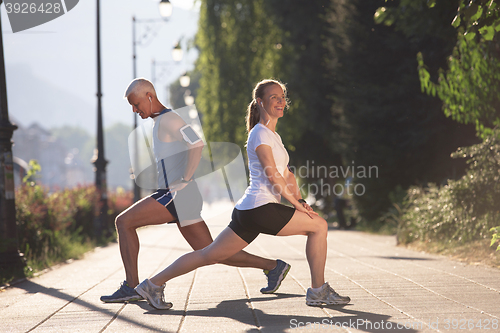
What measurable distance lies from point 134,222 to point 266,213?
53.7 inches

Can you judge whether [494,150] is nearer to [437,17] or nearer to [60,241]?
[437,17]

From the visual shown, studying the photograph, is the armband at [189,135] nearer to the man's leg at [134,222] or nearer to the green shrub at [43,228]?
the man's leg at [134,222]

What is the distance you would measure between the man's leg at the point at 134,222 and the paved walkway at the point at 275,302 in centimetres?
38

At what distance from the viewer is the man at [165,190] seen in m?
5.36

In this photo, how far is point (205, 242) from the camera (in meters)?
5.62

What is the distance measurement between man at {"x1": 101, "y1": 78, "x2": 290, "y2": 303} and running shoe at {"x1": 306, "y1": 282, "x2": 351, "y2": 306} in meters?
1.15

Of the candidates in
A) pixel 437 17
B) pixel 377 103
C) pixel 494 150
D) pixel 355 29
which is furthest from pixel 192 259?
pixel 355 29

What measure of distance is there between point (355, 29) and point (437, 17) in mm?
6744

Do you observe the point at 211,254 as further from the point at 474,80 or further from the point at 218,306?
the point at 474,80

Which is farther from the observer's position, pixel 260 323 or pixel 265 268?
pixel 265 268

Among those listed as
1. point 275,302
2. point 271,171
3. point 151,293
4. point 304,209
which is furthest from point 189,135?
point 275,302

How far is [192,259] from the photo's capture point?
5027 millimetres

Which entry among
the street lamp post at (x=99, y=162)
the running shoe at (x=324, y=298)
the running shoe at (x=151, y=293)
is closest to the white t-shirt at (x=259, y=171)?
the running shoe at (x=324, y=298)

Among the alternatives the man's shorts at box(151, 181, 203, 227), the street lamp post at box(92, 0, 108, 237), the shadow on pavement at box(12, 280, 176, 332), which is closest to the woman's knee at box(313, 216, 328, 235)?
the man's shorts at box(151, 181, 203, 227)
